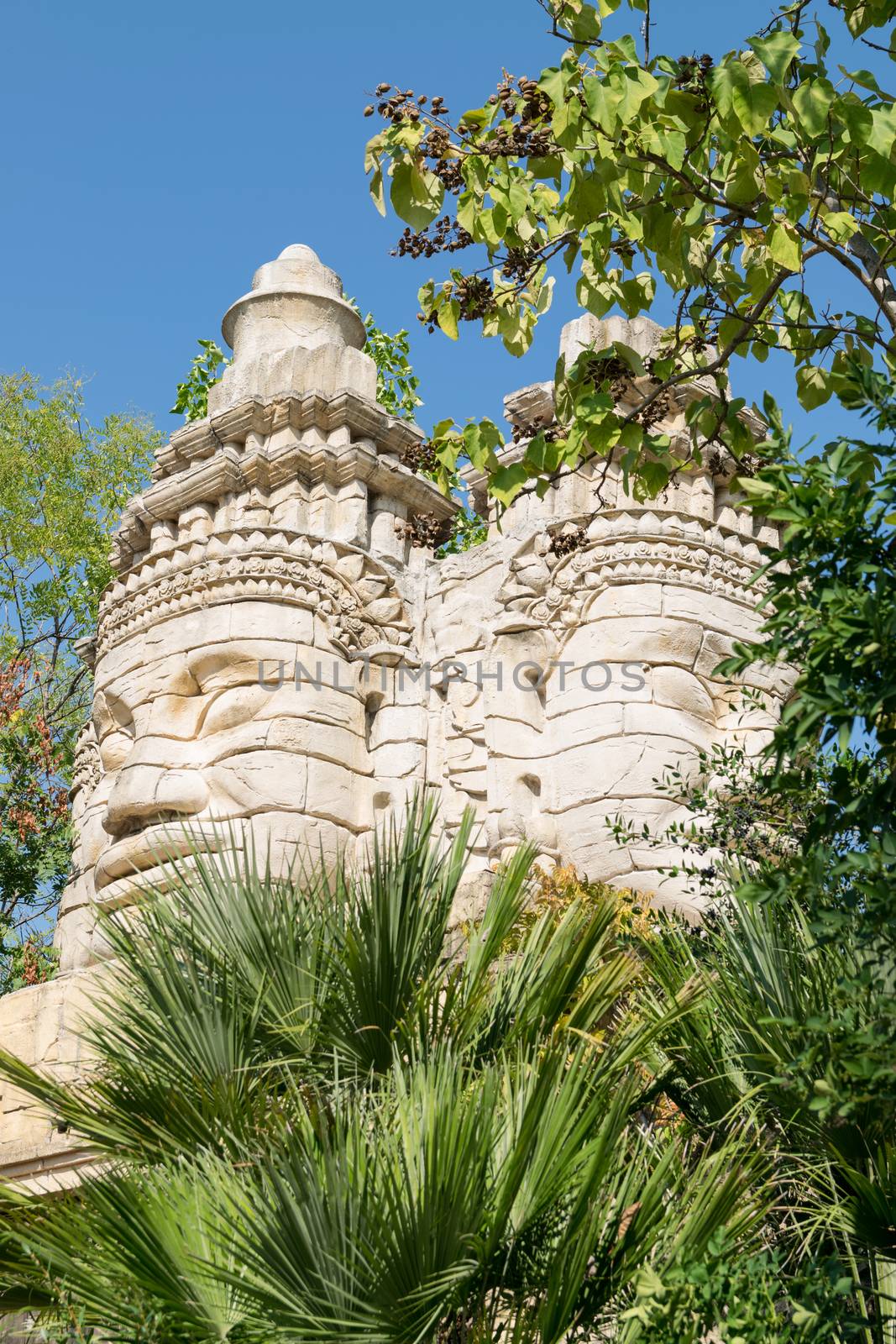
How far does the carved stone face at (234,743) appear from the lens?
7.92 metres

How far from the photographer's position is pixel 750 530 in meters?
8.68

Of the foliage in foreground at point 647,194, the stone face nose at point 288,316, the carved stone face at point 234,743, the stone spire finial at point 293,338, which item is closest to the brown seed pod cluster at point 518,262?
the foliage in foreground at point 647,194

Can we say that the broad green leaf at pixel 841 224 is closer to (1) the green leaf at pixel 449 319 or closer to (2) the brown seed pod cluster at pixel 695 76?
(2) the brown seed pod cluster at pixel 695 76

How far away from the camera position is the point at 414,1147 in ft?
12.5

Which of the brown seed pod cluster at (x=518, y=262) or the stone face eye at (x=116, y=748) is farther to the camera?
the stone face eye at (x=116, y=748)

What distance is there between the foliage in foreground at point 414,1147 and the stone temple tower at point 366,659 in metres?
2.15

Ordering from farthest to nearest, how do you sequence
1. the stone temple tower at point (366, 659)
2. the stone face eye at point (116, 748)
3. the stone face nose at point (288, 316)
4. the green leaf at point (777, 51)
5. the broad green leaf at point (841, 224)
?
the stone face nose at point (288, 316) < the stone face eye at point (116, 748) < the stone temple tower at point (366, 659) < the broad green leaf at point (841, 224) < the green leaf at point (777, 51)

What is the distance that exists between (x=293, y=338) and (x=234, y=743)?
116 inches

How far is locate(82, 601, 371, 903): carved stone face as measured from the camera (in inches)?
312

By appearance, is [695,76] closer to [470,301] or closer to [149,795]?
[470,301]

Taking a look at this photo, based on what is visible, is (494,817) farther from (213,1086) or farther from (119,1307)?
(119,1307)

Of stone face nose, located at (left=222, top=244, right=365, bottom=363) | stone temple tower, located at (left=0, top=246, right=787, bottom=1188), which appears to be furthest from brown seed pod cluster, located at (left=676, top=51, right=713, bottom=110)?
stone face nose, located at (left=222, top=244, right=365, bottom=363)

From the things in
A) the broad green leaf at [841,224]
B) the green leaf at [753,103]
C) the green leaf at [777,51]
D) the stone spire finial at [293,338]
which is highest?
the stone spire finial at [293,338]

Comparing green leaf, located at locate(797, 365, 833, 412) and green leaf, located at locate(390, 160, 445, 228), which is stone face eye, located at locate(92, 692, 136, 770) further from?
green leaf, located at locate(797, 365, 833, 412)
